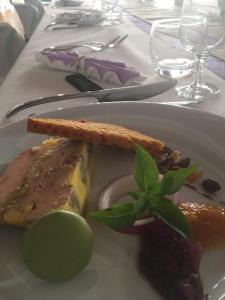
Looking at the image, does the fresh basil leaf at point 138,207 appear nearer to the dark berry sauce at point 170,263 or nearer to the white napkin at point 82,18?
the dark berry sauce at point 170,263

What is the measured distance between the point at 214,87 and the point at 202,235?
559 mm

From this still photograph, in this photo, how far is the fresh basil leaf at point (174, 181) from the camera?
0.53 m

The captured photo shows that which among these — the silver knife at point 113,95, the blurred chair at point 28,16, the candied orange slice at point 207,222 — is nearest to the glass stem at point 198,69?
the silver knife at point 113,95

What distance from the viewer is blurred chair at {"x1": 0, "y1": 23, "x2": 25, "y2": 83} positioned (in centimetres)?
205

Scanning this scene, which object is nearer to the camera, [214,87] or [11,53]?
[214,87]

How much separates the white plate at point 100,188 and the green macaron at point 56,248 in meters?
0.02

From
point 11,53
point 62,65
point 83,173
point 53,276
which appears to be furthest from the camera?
point 11,53

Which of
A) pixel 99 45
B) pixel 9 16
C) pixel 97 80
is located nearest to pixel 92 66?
pixel 97 80

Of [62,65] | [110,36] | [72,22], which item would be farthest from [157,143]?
[72,22]

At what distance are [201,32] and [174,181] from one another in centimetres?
58

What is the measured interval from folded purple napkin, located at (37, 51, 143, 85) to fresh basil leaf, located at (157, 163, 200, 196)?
1.85 ft

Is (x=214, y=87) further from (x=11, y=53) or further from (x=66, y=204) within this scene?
(x=11, y=53)

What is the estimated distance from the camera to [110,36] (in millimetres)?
1580

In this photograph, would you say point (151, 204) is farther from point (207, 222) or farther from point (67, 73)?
point (67, 73)
